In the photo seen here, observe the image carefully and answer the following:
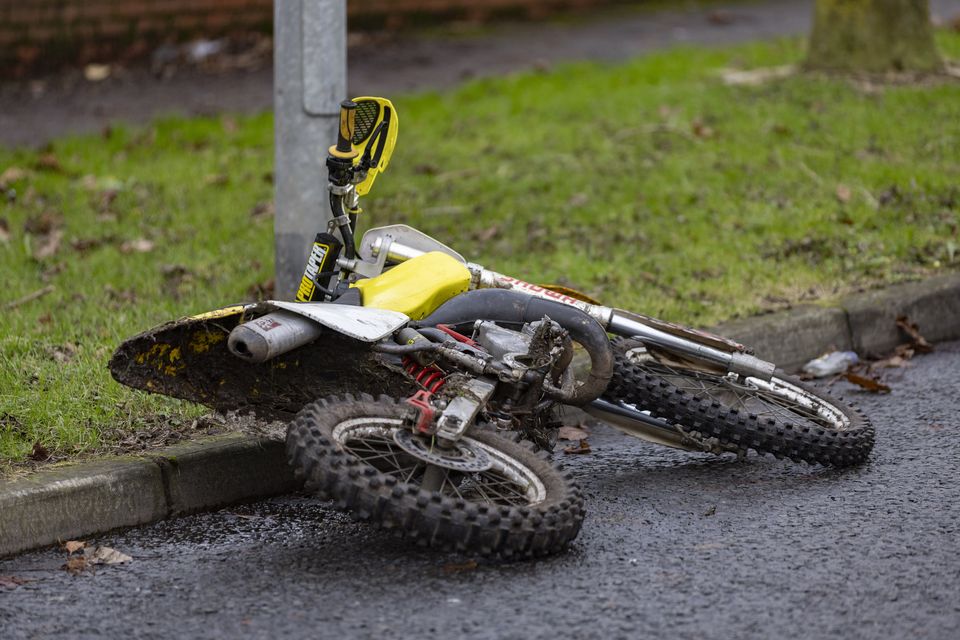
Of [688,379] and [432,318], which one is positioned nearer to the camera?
[432,318]

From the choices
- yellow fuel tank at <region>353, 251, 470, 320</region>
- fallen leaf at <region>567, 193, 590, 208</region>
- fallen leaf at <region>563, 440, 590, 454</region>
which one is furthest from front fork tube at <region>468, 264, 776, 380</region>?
fallen leaf at <region>567, 193, 590, 208</region>

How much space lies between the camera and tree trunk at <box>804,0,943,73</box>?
9.11 meters

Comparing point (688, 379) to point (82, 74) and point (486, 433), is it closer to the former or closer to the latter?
point (486, 433)

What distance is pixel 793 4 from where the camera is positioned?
13.6 metres

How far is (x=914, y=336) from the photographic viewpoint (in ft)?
19.2

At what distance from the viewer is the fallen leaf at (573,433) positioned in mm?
4867

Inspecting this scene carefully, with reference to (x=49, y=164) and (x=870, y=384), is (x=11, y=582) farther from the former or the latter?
(x=49, y=164)

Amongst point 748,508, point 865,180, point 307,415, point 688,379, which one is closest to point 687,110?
point 865,180

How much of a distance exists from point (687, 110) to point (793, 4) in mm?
5605

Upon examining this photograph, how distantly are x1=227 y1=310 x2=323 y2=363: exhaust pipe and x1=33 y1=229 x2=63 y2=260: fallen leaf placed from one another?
124 inches

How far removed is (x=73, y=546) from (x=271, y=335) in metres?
0.86

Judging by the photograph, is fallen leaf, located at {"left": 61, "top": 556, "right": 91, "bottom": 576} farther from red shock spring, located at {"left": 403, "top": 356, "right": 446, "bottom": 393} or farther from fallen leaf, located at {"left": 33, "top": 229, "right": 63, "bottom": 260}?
fallen leaf, located at {"left": 33, "top": 229, "right": 63, "bottom": 260}

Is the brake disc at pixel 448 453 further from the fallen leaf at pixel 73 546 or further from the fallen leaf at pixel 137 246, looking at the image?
the fallen leaf at pixel 137 246

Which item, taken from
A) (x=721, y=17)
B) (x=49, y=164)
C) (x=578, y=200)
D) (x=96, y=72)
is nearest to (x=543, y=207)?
(x=578, y=200)
